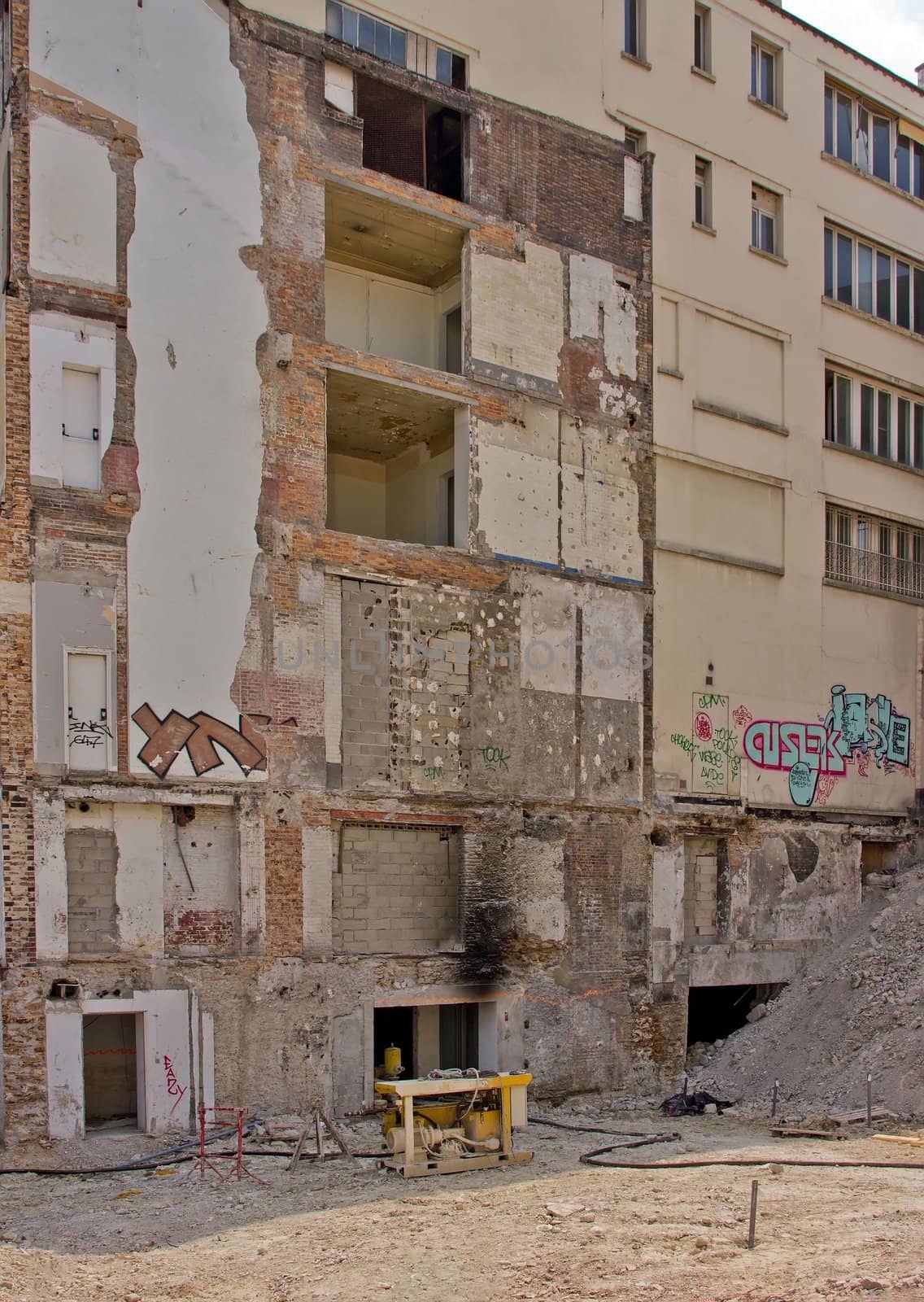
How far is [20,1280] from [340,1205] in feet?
12.3

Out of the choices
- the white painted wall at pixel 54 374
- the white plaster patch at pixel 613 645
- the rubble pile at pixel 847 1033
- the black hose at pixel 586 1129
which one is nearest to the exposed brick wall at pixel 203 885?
the white painted wall at pixel 54 374

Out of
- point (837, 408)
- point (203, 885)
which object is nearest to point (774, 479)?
point (837, 408)

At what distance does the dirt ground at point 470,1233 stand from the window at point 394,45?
1582 centimetres

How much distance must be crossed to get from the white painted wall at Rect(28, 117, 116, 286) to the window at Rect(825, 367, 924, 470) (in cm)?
1437

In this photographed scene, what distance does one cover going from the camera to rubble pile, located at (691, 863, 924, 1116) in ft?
64.5

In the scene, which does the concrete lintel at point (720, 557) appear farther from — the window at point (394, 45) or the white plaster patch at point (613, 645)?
the window at point (394, 45)

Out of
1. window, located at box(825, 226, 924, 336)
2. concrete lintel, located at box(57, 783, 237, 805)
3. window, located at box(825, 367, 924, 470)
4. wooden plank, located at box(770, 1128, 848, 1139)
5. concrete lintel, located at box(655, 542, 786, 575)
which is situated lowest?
wooden plank, located at box(770, 1128, 848, 1139)

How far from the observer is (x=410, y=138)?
20984 millimetres

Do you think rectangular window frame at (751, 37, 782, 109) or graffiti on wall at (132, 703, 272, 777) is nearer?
graffiti on wall at (132, 703, 272, 777)

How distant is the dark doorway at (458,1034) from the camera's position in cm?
2050

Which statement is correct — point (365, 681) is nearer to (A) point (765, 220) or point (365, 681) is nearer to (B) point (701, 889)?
(B) point (701, 889)

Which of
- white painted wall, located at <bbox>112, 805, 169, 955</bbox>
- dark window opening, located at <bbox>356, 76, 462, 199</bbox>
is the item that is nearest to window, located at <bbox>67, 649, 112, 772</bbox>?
white painted wall, located at <bbox>112, 805, 169, 955</bbox>

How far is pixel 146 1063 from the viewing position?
1697 cm

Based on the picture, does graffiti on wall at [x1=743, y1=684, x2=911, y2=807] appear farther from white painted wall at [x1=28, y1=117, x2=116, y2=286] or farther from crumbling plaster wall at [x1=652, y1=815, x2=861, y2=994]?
white painted wall at [x1=28, y1=117, x2=116, y2=286]
